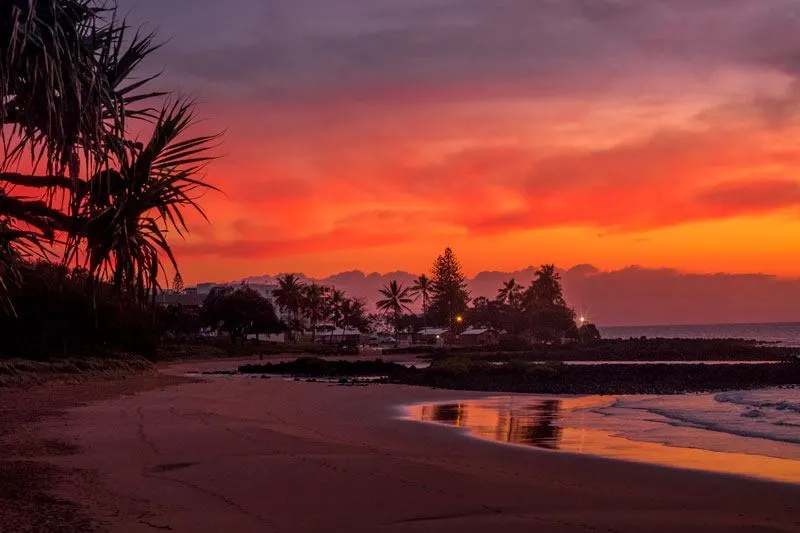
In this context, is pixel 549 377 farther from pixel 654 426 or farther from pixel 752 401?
pixel 654 426

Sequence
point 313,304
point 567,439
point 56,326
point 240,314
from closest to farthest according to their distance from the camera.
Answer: point 567,439 < point 56,326 < point 240,314 < point 313,304

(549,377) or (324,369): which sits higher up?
(549,377)

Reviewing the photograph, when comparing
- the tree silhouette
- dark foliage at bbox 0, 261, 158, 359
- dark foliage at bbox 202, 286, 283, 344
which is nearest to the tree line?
the tree silhouette

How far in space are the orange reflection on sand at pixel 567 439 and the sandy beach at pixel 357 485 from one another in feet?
3.37

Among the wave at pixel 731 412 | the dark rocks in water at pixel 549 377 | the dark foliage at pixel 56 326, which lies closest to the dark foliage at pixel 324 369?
the dark rocks in water at pixel 549 377

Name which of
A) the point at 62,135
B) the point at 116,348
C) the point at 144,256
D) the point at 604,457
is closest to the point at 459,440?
the point at 604,457

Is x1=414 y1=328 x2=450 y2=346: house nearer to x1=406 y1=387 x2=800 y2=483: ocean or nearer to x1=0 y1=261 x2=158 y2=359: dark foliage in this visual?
x1=0 y1=261 x2=158 y2=359: dark foliage

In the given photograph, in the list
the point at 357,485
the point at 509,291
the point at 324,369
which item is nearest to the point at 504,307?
the point at 509,291

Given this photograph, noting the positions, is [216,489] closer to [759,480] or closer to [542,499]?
[542,499]

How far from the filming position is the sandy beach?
9.20m

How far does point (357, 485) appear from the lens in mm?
11359

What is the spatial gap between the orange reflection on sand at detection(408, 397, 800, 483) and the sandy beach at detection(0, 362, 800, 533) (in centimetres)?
103

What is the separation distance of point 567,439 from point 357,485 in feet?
28.4

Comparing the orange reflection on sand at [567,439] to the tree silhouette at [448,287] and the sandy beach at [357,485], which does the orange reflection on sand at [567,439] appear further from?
the tree silhouette at [448,287]
